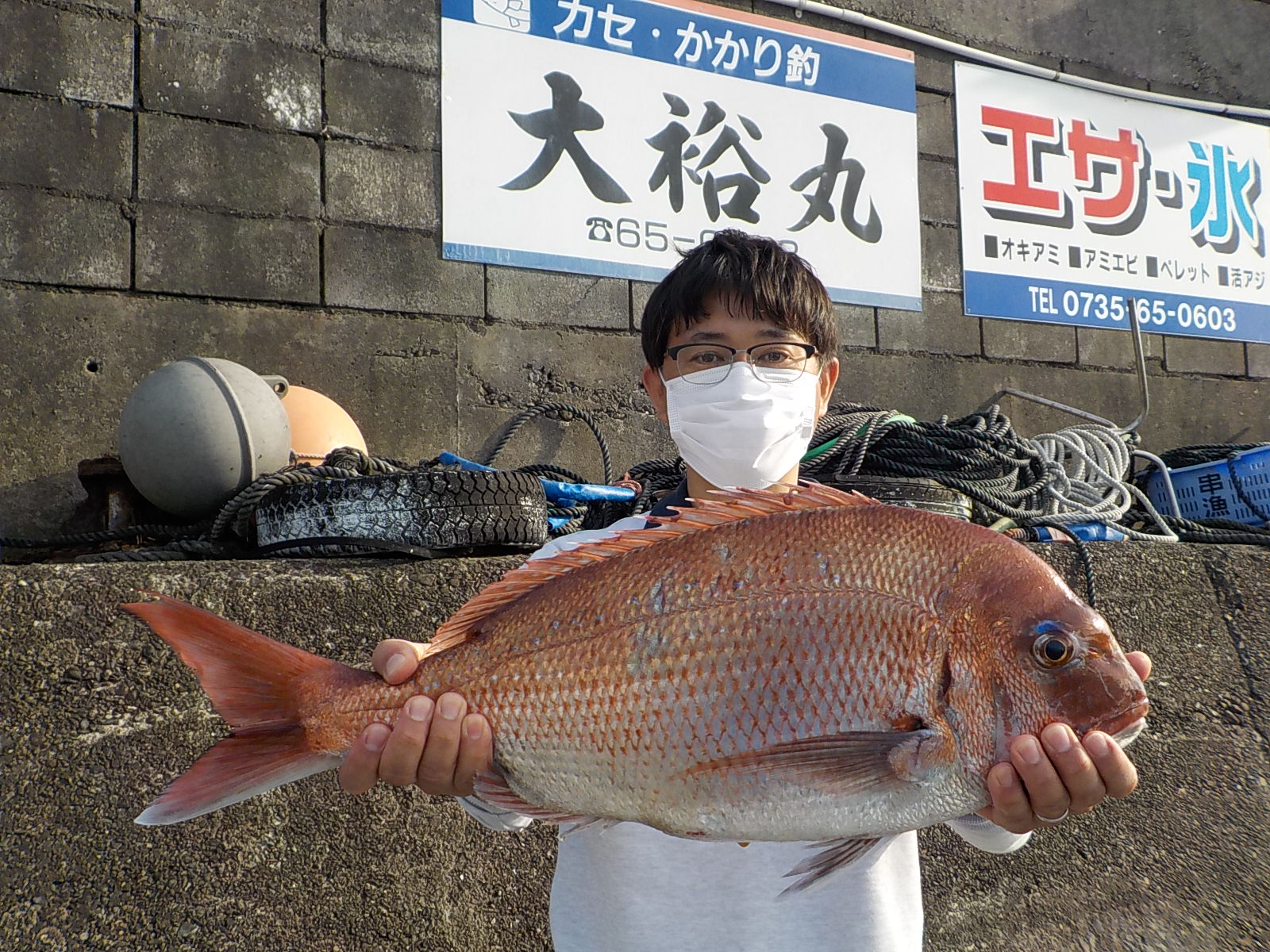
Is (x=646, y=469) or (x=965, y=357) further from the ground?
(x=965, y=357)

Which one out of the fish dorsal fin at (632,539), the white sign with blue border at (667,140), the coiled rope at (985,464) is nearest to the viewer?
the fish dorsal fin at (632,539)

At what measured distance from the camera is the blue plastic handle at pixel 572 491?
13.7ft

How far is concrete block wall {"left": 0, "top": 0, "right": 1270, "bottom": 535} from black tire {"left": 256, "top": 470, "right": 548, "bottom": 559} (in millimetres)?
1371

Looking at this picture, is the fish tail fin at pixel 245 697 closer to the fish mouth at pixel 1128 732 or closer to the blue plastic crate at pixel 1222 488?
the fish mouth at pixel 1128 732

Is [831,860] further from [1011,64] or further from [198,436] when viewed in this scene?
[1011,64]

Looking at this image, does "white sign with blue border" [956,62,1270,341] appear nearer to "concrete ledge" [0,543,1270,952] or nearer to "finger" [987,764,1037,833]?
"concrete ledge" [0,543,1270,952]

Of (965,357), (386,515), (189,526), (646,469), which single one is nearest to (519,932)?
(386,515)

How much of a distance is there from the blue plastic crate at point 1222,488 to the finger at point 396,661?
557cm

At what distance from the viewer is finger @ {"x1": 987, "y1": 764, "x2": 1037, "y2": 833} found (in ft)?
5.08

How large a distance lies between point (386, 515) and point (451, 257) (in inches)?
77.1

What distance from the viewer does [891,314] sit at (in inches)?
235

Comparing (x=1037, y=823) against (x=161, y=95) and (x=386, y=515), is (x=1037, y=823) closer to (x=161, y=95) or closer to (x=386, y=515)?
(x=386, y=515)

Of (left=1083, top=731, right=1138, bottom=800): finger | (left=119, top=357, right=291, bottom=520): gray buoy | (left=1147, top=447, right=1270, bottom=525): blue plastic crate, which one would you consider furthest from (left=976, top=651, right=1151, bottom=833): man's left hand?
(left=1147, top=447, right=1270, bottom=525): blue plastic crate

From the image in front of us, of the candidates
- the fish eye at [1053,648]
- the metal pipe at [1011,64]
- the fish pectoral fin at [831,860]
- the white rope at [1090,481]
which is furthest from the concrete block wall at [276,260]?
the fish eye at [1053,648]
